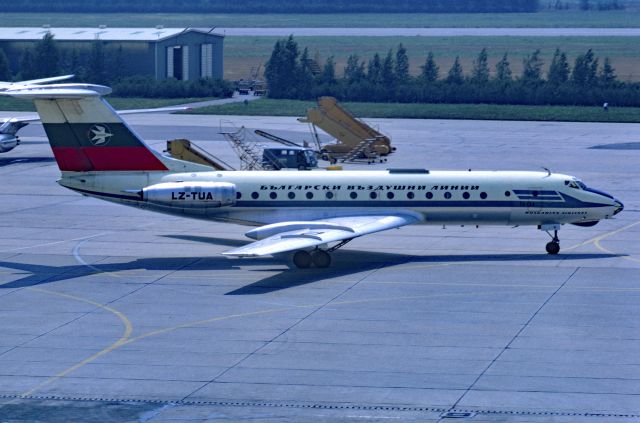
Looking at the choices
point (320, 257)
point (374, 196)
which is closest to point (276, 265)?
point (320, 257)

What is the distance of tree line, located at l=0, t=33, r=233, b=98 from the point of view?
11000 cm

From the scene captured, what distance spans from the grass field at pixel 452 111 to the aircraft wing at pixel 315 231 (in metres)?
55.0

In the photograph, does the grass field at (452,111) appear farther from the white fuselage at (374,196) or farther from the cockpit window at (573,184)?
the white fuselage at (374,196)

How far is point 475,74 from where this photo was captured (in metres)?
→ 115

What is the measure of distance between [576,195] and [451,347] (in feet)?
45.3

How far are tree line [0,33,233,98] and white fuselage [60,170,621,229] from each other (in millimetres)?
69618

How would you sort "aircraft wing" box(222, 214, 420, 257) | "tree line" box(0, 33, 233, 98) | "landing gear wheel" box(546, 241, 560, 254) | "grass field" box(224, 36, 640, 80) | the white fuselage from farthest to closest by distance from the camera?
"grass field" box(224, 36, 640, 80) < "tree line" box(0, 33, 233, 98) < "landing gear wheel" box(546, 241, 560, 254) < the white fuselage < "aircraft wing" box(222, 214, 420, 257)

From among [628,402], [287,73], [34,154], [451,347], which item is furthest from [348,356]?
[287,73]

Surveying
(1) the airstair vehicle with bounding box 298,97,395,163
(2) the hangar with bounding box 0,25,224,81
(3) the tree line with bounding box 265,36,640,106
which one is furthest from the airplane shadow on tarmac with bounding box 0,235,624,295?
(2) the hangar with bounding box 0,25,224,81

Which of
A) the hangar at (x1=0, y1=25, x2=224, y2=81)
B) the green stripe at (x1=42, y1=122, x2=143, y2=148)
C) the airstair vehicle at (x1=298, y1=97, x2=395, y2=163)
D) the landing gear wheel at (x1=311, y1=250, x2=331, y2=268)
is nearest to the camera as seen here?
the landing gear wheel at (x1=311, y1=250, x2=331, y2=268)

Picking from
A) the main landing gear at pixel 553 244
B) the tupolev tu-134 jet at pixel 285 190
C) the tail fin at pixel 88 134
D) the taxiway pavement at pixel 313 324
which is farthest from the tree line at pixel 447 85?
the tail fin at pixel 88 134

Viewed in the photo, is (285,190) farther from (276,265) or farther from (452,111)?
(452,111)

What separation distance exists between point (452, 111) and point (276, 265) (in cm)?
6035

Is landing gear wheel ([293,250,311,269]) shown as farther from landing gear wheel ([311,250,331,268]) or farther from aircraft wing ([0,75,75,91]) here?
aircraft wing ([0,75,75,91])
